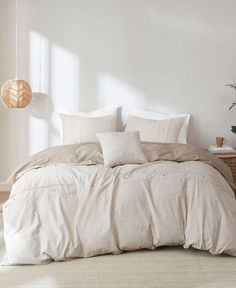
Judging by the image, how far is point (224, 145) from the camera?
541cm

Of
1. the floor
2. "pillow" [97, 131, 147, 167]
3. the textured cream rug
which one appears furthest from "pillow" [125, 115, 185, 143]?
the textured cream rug

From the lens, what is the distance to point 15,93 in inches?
199

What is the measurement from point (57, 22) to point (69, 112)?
3.21ft

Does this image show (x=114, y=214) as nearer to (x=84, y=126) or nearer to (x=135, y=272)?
(x=135, y=272)

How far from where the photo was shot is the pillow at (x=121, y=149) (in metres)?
3.95

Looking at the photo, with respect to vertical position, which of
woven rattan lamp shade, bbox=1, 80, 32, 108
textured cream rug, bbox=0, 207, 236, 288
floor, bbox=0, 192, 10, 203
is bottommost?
floor, bbox=0, 192, 10, 203

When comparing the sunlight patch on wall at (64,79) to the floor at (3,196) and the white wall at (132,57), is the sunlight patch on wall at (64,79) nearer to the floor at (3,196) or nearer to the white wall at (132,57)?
the white wall at (132,57)

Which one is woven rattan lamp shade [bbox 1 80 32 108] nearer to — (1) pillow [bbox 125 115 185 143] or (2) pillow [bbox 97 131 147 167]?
(1) pillow [bbox 125 115 185 143]

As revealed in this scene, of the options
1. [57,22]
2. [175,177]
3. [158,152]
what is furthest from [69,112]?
[175,177]

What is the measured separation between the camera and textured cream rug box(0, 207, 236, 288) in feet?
9.63

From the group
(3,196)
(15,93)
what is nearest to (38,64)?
(15,93)

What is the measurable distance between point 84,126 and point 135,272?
2187 mm

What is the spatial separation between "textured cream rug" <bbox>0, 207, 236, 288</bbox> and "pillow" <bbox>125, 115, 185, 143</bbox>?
1.71m

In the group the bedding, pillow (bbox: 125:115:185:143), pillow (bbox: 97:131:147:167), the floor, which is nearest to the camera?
the bedding
